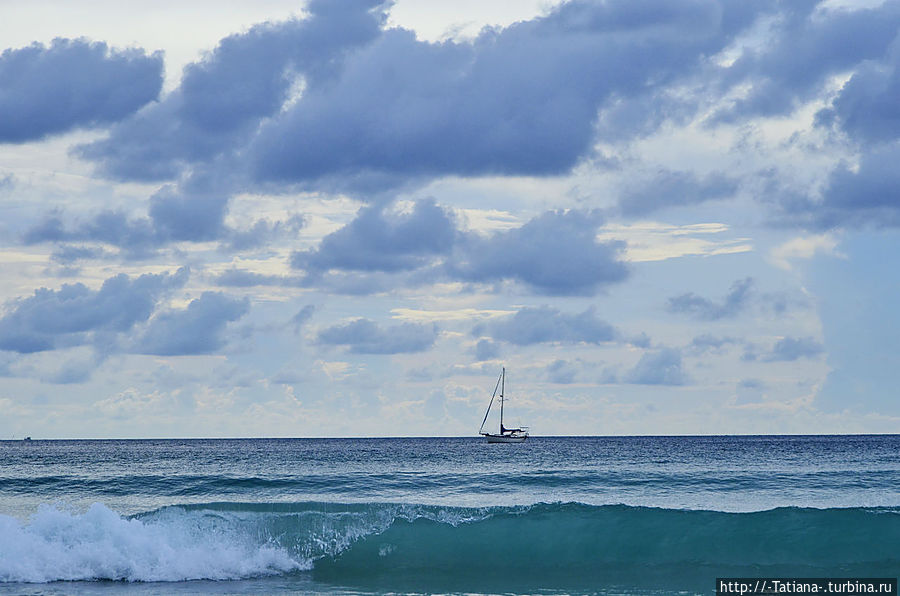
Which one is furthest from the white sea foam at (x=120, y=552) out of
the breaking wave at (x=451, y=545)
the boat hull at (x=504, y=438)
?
the boat hull at (x=504, y=438)

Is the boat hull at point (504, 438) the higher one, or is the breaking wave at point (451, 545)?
the breaking wave at point (451, 545)

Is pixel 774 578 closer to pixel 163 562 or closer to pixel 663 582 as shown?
pixel 663 582

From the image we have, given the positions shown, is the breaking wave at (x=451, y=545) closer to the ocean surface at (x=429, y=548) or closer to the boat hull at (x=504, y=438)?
the ocean surface at (x=429, y=548)

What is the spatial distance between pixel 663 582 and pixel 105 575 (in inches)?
498

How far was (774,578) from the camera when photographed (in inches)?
842

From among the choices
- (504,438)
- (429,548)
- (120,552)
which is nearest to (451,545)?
(429,548)

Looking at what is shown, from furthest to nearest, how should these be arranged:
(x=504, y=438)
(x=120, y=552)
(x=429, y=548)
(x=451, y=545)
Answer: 1. (x=504, y=438)
2. (x=451, y=545)
3. (x=429, y=548)
4. (x=120, y=552)

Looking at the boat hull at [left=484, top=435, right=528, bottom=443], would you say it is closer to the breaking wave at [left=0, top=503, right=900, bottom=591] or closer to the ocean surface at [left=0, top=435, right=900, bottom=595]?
the ocean surface at [left=0, top=435, right=900, bottom=595]

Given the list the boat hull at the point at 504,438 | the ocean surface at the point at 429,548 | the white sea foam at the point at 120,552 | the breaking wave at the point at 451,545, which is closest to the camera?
the ocean surface at the point at 429,548

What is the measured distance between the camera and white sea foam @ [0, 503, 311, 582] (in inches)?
834

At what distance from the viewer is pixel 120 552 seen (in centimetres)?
2155

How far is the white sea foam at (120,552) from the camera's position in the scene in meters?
21.2

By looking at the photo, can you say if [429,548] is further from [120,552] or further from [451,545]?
[120,552]

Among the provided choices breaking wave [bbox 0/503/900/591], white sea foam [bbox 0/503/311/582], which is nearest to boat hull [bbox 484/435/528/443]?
breaking wave [bbox 0/503/900/591]
